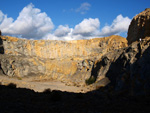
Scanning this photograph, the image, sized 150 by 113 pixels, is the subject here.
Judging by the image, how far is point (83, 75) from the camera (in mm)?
46844

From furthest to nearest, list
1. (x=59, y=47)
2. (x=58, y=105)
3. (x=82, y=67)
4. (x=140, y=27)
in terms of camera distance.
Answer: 1. (x=59, y=47)
2. (x=82, y=67)
3. (x=140, y=27)
4. (x=58, y=105)

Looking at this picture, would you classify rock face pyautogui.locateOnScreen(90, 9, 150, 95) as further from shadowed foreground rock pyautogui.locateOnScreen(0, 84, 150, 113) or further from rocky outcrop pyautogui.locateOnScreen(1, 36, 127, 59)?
rocky outcrop pyautogui.locateOnScreen(1, 36, 127, 59)

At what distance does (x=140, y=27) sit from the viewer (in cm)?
3102

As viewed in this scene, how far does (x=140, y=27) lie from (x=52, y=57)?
3869cm

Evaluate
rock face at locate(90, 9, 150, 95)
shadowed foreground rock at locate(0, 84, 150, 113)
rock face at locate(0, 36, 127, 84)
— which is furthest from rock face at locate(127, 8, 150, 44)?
shadowed foreground rock at locate(0, 84, 150, 113)

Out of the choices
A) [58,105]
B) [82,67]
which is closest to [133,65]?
[58,105]

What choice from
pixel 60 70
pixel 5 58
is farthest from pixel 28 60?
pixel 60 70

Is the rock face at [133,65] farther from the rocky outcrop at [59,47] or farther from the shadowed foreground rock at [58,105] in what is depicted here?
the rocky outcrop at [59,47]

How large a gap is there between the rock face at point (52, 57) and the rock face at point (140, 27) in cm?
1688

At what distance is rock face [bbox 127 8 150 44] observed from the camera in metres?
28.9

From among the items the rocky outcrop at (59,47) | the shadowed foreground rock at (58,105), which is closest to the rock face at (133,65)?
the shadowed foreground rock at (58,105)

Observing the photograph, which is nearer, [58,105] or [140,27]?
[58,105]

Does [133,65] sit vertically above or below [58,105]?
above

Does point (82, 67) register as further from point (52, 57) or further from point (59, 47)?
point (59, 47)
